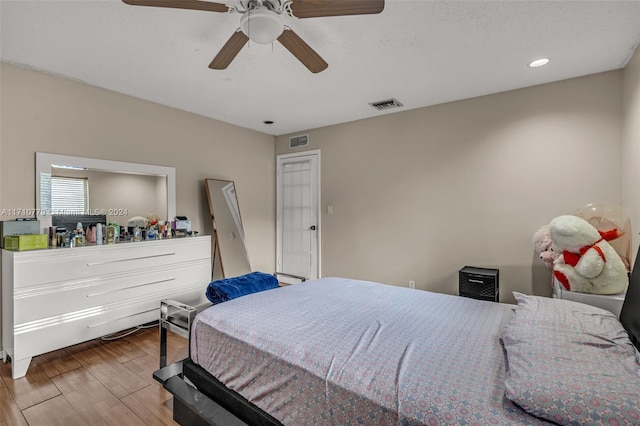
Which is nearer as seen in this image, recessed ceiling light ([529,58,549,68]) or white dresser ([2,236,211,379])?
white dresser ([2,236,211,379])

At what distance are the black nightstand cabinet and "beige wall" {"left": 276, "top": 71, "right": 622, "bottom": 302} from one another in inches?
11.2

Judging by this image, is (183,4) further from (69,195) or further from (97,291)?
(97,291)

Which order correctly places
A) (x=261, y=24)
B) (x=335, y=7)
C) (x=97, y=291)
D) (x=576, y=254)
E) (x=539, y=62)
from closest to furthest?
(x=335, y=7)
(x=261, y=24)
(x=576, y=254)
(x=539, y=62)
(x=97, y=291)

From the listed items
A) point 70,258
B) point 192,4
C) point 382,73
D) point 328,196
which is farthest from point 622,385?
point 328,196

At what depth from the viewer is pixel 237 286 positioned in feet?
7.09

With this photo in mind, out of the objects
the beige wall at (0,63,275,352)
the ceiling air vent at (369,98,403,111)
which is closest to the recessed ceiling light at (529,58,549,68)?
the ceiling air vent at (369,98,403,111)

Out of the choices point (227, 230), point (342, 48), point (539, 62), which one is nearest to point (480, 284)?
point (539, 62)

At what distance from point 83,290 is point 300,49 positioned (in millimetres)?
2646

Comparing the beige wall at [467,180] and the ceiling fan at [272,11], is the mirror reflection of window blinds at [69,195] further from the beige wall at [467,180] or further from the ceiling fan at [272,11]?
the beige wall at [467,180]

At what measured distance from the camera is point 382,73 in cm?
274

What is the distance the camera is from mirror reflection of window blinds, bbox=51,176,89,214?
275cm

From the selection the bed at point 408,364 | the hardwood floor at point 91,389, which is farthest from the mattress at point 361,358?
the hardwood floor at point 91,389

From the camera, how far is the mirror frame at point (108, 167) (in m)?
2.66

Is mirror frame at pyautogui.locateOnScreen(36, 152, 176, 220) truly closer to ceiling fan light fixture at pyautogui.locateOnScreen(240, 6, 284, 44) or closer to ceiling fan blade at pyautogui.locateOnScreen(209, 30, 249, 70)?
ceiling fan blade at pyautogui.locateOnScreen(209, 30, 249, 70)
